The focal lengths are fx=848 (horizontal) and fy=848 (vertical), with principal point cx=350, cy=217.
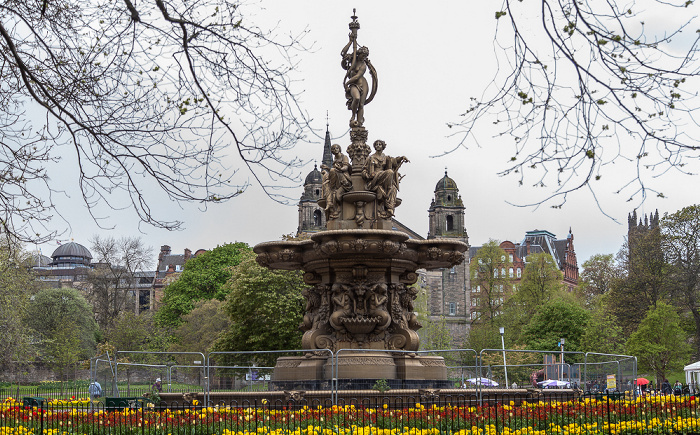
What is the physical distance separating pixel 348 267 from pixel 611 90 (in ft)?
34.6

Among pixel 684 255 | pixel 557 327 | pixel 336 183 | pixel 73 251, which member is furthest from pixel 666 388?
pixel 73 251

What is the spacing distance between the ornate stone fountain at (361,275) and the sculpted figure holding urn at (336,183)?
0.07ft

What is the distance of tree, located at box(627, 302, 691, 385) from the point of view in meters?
43.1

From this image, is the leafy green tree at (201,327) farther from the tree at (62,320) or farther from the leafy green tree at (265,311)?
the leafy green tree at (265,311)

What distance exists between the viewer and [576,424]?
9.97 metres

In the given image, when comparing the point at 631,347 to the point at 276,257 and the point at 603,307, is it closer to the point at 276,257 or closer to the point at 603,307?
the point at 603,307

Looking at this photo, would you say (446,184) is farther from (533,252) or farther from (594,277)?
(594,277)

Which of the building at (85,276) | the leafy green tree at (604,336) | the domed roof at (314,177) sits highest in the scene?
the domed roof at (314,177)

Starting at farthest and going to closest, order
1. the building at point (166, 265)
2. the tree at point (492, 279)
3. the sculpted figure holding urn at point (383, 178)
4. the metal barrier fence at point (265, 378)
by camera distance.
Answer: the building at point (166, 265) < the tree at point (492, 279) < the sculpted figure holding urn at point (383, 178) < the metal barrier fence at point (265, 378)

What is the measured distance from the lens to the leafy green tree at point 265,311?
3862cm

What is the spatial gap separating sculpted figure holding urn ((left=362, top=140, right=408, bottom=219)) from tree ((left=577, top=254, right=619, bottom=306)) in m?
55.6

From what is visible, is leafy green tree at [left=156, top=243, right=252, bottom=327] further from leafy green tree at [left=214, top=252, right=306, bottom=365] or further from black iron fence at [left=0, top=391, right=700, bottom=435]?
black iron fence at [left=0, top=391, right=700, bottom=435]

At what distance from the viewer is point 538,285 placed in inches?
2594

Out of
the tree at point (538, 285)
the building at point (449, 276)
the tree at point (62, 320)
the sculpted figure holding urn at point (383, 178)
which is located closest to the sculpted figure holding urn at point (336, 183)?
the sculpted figure holding urn at point (383, 178)
